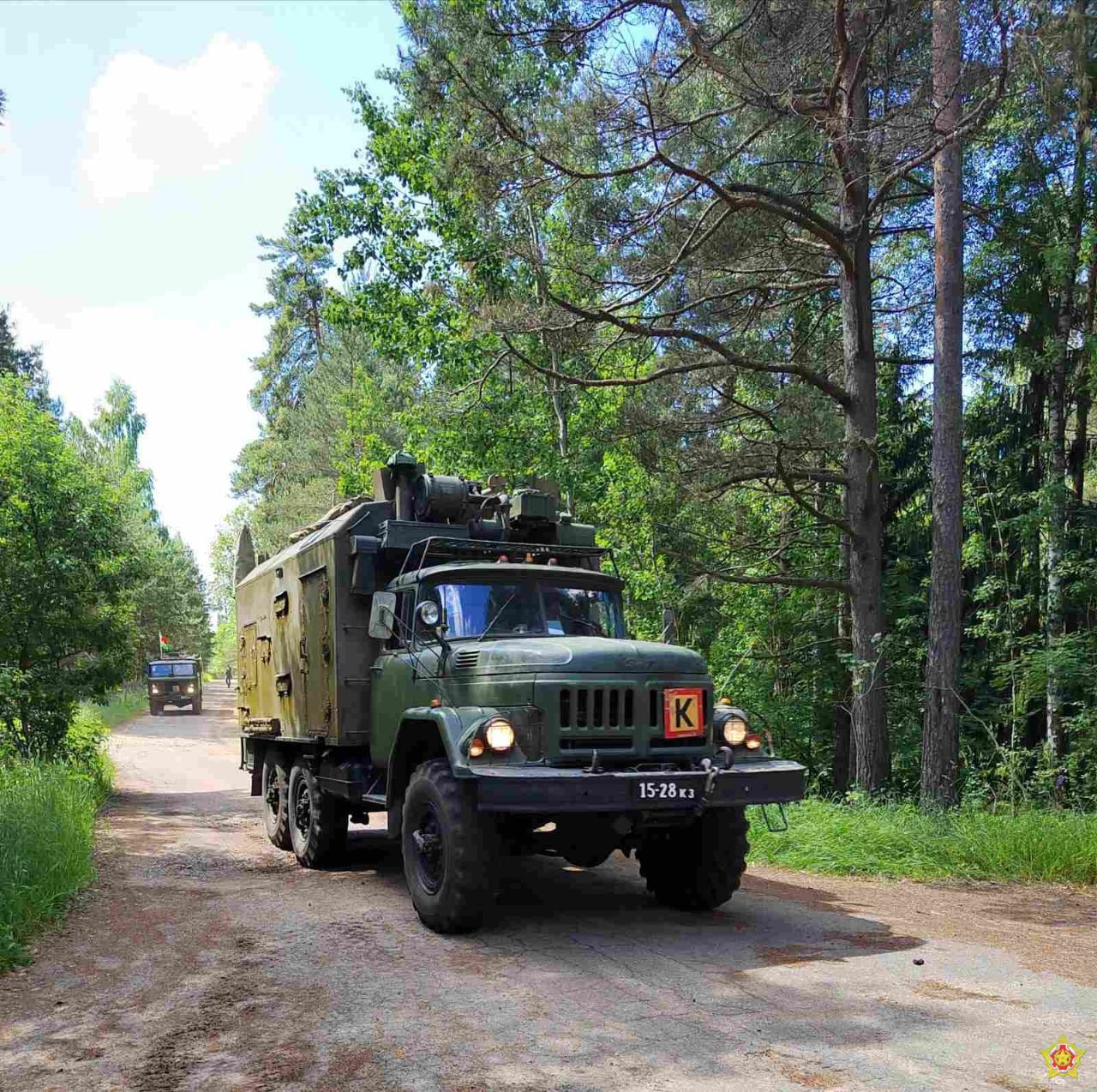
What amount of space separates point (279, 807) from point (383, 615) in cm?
424

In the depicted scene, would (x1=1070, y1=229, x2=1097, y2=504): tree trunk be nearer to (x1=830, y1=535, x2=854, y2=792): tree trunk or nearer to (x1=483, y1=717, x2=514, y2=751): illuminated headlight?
(x1=830, y1=535, x2=854, y2=792): tree trunk

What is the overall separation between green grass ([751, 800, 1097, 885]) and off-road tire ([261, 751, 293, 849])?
186 inches

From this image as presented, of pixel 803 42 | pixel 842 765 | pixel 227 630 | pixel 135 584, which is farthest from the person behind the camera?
pixel 227 630

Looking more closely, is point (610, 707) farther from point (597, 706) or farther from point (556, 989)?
point (556, 989)

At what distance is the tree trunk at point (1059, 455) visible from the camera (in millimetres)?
13383

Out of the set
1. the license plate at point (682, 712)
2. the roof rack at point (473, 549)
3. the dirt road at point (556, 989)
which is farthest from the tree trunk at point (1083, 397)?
the license plate at point (682, 712)

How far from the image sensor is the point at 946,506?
38.7 ft

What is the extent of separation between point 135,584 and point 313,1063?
14.0m

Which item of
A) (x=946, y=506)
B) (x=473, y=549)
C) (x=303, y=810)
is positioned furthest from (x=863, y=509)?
(x=303, y=810)

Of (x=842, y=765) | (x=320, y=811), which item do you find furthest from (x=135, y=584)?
(x=842, y=765)

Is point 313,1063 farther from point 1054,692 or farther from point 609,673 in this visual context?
point 1054,692

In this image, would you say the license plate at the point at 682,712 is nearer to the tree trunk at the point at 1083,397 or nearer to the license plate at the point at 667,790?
the license plate at the point at 667,790

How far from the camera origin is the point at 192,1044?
16.3ft

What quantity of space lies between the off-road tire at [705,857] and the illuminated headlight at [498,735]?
1.51 m
